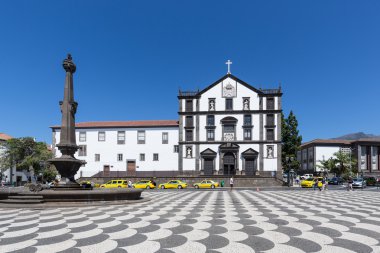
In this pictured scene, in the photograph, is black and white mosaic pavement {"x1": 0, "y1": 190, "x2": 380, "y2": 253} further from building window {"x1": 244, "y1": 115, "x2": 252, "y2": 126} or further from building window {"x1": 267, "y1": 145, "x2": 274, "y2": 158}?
building window {"x1": 244, "y1": 115, "x2": 252, "y2": 126}

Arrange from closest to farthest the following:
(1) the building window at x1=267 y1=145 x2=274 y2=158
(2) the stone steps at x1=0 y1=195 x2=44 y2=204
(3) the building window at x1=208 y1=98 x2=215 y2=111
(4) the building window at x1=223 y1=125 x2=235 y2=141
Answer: (2) the stone steps at x1=0 y1=195 x2=44 y2=204
(1) the building window at x1=267 y1=145 x2=274 y2=158
(4) the building window at x1=223 y1=125 x2=235 y2=141
(3) the building window at x1=208 y1=98 x2=215 y2=111

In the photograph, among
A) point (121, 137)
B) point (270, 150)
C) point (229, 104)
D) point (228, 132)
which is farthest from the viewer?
point (121, 137)

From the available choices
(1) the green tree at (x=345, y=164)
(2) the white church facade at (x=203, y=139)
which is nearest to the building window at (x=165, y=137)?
(2) the white church facade at (x=203, y=139)

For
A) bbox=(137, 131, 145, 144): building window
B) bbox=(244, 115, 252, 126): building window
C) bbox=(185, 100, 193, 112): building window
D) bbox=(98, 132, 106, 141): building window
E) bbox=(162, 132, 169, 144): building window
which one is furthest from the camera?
bbox=(98, 132, 106, 141): building window

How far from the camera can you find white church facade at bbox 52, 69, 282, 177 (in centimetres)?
4953

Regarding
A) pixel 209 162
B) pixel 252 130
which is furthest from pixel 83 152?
pixel 252 130

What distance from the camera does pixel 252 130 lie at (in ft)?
164

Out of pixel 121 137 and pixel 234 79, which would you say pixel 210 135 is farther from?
pixel 121 137

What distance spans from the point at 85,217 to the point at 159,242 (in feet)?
16.9

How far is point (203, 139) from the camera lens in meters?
51.0

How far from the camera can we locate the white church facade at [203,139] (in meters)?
49.5

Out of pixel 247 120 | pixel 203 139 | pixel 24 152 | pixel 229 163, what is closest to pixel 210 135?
pixel 203 139

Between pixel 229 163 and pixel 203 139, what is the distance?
5725 mm

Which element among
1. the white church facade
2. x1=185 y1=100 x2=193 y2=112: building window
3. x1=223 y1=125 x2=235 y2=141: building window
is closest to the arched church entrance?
the white church facade
